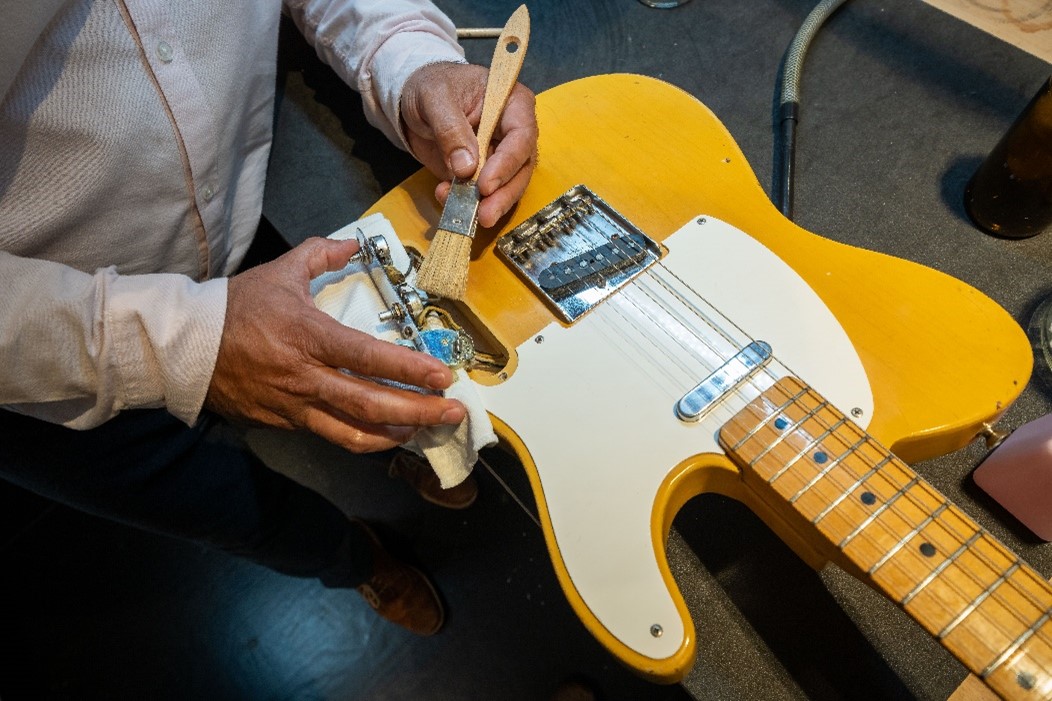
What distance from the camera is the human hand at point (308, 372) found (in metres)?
0.66

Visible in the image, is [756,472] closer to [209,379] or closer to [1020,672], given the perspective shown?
[1020,672]

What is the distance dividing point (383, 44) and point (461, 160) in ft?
0.93

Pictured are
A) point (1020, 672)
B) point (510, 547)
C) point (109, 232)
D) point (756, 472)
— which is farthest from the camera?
point (510, 547)

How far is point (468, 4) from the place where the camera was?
139 centimetres

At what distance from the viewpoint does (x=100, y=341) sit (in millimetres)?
650

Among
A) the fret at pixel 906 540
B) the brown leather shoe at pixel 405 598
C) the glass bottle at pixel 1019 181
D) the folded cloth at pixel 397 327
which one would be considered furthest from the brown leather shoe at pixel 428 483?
the glass bottle at pixel 1019 181

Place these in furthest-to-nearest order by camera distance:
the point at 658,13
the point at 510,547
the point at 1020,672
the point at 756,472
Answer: the point at 658,13
the point at 510,547
the point at 756,472
the point at 1020,672

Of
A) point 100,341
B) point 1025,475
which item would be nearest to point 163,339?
point 100,341

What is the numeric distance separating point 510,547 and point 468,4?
111cm

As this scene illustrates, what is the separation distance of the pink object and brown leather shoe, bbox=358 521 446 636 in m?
0.87

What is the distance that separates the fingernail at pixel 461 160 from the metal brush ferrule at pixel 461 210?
0.07ft

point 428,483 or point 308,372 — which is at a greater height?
point 308,372

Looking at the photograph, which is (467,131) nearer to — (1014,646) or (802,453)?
(802,453)

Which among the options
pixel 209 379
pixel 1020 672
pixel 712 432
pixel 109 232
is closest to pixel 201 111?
pixel 109 232
